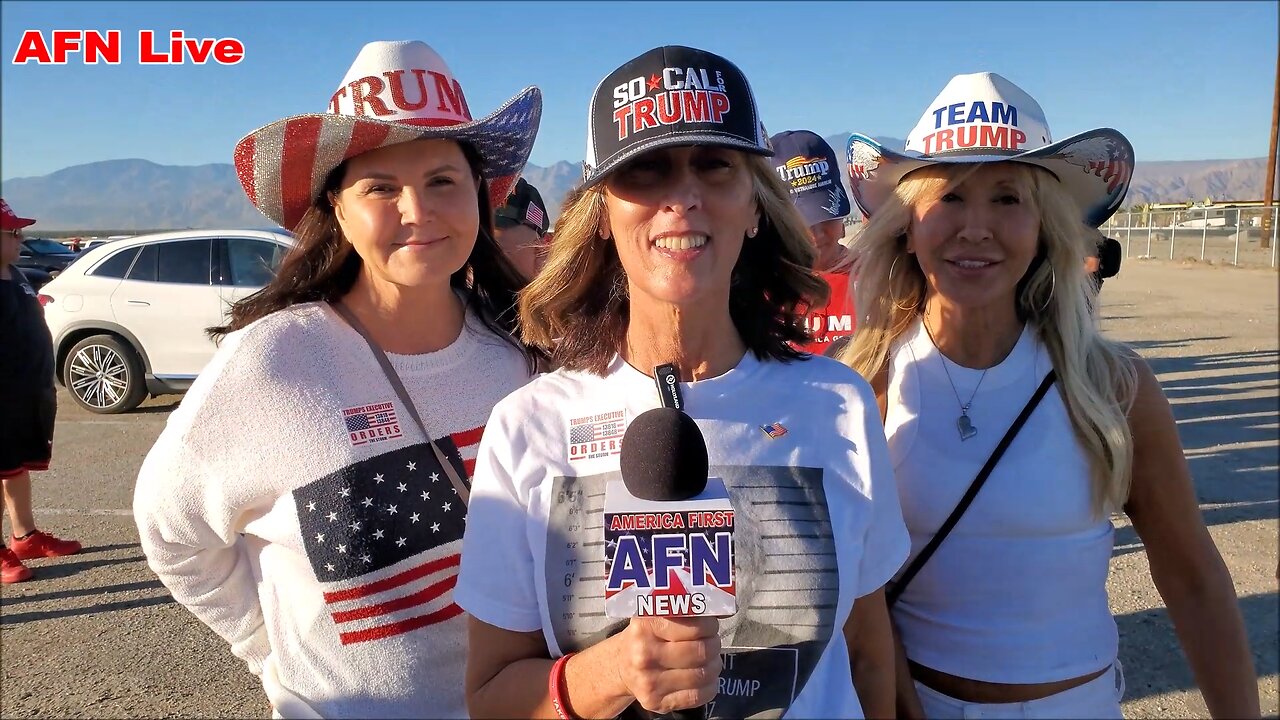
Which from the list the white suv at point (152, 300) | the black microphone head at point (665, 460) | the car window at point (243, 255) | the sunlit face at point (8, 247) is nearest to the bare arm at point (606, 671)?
the black microphone head at point (665, 460)

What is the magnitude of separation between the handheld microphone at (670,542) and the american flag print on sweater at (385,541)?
34.6 inches

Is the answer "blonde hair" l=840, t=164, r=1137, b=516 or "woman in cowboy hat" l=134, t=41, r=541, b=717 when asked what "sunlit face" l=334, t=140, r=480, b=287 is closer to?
"woman in cowboy hat" l=134, t=41, r=541, b=717

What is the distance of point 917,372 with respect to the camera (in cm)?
212

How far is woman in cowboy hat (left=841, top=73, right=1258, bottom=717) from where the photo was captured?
1924 mm

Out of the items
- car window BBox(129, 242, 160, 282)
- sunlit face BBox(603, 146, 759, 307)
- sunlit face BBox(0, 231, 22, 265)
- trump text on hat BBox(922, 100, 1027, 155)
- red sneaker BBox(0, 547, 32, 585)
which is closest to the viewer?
sunlit face BBox(603, 146, 759, 307)

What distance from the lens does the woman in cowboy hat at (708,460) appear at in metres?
1.52

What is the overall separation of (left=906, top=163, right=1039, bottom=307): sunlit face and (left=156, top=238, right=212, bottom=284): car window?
9149 mm

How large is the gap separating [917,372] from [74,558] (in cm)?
585

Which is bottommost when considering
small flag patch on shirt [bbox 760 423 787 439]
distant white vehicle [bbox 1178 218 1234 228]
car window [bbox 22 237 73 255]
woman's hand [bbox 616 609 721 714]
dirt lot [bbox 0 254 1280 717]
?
dirt lot [bbox 0 254 1280 717]

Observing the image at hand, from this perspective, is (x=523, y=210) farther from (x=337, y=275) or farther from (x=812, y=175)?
(x=337, y=275)

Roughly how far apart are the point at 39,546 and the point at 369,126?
5177 millimetres

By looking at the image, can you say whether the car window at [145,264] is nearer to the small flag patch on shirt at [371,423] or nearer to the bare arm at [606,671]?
the small flag patch on shirt at [371,423]

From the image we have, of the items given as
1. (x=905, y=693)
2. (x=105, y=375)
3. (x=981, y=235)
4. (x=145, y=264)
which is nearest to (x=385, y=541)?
(x=905, y=693)

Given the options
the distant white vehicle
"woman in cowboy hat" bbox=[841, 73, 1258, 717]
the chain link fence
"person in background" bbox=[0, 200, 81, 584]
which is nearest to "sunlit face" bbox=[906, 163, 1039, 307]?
"woman in cowboy hat" bbox=[841, 73, 1258, 717]
